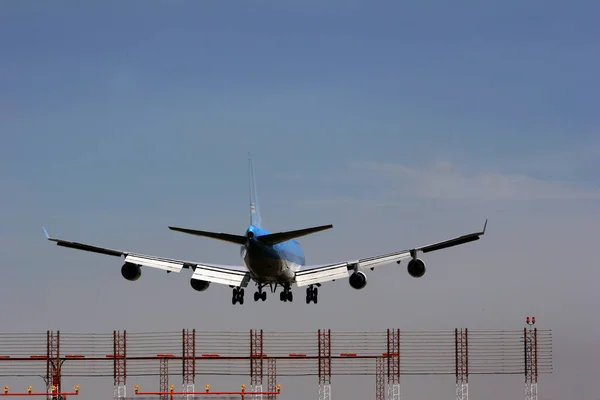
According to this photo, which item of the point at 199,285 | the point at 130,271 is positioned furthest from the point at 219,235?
the point at 199,285

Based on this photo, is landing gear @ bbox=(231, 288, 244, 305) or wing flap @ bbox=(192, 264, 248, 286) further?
landing gear @ bbox=(231, 288, 244, 305)

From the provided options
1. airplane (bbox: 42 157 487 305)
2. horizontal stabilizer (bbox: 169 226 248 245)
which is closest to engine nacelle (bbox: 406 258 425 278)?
airplane (bbox: 42 157 487 305)

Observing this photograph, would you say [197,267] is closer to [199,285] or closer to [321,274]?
[199,285]

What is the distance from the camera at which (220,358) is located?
487 feet

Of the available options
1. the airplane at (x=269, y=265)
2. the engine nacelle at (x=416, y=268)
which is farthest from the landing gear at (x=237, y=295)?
the engine nacelle at (x=416, y=268)

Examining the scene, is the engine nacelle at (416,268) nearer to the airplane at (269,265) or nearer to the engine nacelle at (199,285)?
the airplane at (269,265)

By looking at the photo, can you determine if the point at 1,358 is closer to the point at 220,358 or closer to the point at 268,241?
the point at 220,358

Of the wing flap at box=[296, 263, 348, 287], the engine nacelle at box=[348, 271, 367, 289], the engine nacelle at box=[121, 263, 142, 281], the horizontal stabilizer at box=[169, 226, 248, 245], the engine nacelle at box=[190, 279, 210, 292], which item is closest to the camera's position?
the horizontal stabilizer at box=[169, 226, 248, 245]

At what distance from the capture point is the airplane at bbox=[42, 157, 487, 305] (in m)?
96.2

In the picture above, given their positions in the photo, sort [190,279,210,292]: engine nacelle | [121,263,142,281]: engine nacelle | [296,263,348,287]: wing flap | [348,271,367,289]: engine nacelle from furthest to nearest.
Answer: [190,279,210,292]: engine nacelle
[296,263,348,287]: wing flap
[348,271,367,289]: engine nacelle
[121,263,142,281]: engine nacelle

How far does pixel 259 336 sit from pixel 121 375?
1716cm

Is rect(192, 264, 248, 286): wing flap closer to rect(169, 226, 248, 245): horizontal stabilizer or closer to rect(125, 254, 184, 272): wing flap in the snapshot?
rect(125, 254, 184, 272): wing flap

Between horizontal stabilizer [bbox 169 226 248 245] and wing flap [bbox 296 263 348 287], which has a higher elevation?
horizontal stabilizer [bbox 169 226 248 245]

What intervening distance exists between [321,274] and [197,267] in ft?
35.4
